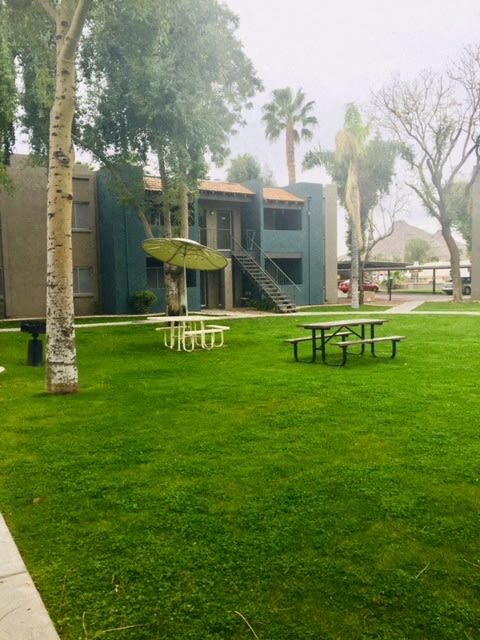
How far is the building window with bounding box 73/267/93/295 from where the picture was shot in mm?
25141

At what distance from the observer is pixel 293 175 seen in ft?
152

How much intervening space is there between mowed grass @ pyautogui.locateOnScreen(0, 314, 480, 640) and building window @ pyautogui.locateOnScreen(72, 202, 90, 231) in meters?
18.0

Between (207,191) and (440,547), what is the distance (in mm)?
25872

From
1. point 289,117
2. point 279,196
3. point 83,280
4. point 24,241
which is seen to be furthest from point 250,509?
point 289,117

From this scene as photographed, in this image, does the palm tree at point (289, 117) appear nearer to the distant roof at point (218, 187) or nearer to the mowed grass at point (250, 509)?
the distant roof at point (218, 187)

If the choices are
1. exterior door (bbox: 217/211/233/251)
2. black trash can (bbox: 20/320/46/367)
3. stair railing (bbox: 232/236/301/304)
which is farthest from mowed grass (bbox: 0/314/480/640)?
exterior door (bbox: 217/211/233/251)

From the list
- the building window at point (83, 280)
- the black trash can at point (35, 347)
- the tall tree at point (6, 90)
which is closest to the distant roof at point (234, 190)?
the building window at point (83, 280)

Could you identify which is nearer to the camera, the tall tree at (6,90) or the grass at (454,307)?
the tall tree at (6,90)

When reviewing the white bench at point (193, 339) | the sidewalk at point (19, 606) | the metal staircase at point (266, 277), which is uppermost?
the metal staircase at point (266, 277)

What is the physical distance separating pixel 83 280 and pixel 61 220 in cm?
1819

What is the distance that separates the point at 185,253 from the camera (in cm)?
1455

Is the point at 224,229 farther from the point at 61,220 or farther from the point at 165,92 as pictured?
the point at 61,220

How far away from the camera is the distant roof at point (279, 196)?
100 feet

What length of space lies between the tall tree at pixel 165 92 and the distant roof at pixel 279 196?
9864mm
